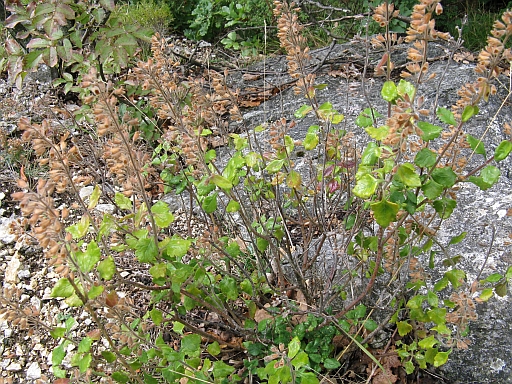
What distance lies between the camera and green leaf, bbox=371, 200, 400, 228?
46.9 inches

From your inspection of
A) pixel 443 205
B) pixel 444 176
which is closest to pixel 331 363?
pixel 443 205

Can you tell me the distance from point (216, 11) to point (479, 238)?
357 centimetres

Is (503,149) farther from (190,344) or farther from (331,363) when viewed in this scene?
(190,344)

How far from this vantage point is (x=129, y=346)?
1.51 meters

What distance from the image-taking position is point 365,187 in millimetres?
1162

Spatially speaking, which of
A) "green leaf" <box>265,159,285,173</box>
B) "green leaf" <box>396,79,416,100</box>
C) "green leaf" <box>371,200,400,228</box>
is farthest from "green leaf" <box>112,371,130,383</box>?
"green leaf" <box>396,79,416,100</box>

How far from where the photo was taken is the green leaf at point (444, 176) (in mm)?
1265

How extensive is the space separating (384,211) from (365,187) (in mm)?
88

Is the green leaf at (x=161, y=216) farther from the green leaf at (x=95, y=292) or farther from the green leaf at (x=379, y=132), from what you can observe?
the green leaf at (x=379, y=132)

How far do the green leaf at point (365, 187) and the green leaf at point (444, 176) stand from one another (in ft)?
0.68

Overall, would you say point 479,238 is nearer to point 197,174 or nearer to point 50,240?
point 197,174

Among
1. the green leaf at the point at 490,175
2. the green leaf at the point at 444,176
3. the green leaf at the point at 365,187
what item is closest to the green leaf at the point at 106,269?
the green leaf at the point at 365,187

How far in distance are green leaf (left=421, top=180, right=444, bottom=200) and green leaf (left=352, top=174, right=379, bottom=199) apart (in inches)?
6.3

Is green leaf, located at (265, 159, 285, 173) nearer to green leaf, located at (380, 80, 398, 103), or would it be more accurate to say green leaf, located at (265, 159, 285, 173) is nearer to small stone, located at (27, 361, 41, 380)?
green leaf, located at (380, 80, 398, 103)
